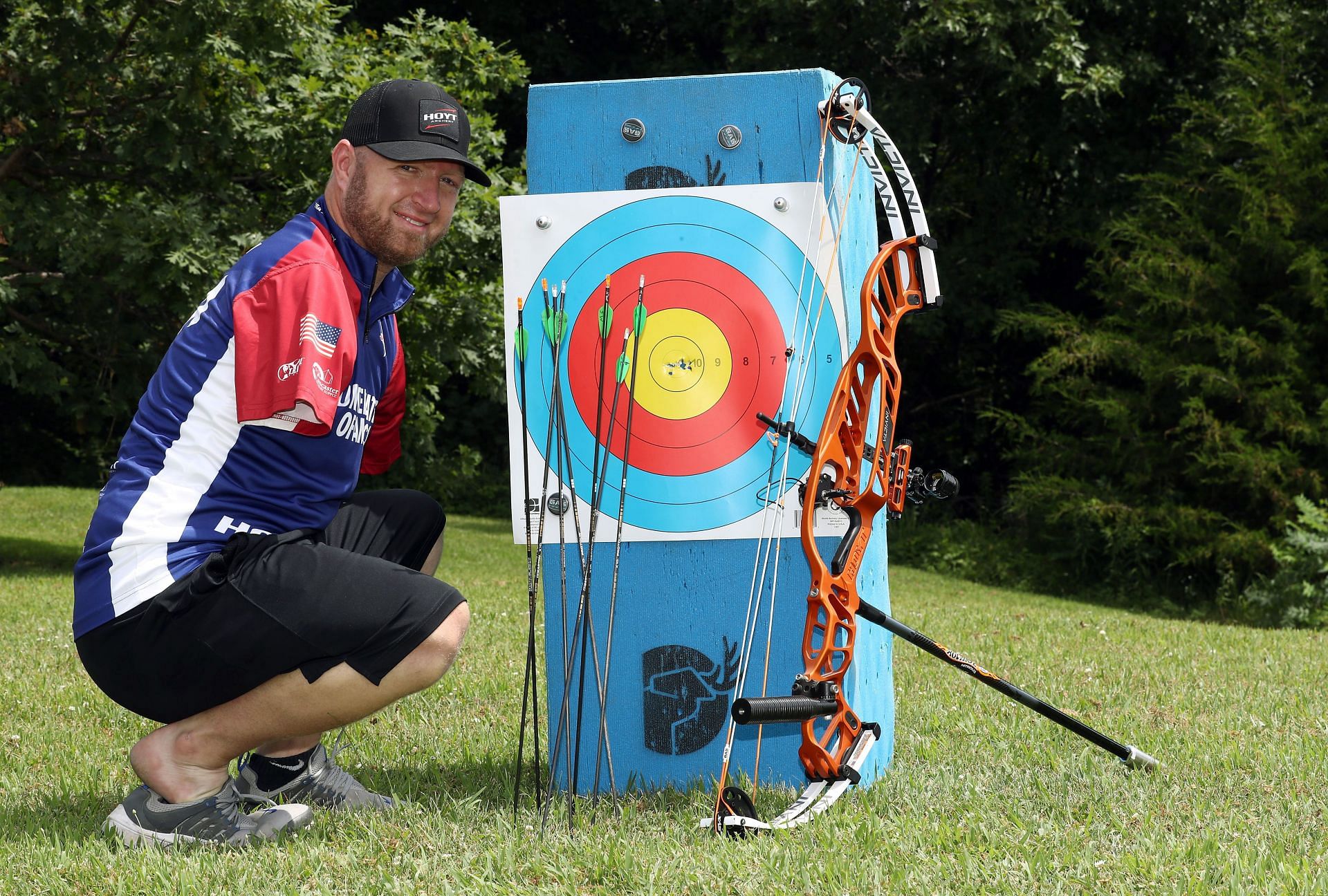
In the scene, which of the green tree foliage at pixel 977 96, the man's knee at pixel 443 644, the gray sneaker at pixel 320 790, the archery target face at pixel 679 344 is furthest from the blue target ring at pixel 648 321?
the green tree foliage at pixel 977 96

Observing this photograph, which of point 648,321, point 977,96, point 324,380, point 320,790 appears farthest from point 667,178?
point 977,96

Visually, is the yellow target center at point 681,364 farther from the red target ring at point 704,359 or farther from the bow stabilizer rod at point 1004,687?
the bow stabilizer rod at point 1004,687

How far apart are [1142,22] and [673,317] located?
420 inches

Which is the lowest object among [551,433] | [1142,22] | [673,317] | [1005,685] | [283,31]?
[1005,685]

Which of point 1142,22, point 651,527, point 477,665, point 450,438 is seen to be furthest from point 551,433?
point 450,438

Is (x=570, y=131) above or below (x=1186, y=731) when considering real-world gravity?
above

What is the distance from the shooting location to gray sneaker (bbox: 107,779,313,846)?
8.16 ft

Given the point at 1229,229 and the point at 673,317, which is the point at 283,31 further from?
the point at 1229,229

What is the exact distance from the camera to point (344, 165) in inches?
105

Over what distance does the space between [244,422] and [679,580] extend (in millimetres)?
1036

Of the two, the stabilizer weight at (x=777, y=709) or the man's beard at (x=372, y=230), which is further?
the man's beard at (x=372, y=230)

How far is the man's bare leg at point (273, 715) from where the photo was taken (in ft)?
7.99

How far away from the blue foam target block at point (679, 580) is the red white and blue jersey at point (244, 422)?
572 millimetres

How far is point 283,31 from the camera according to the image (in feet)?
25.1
